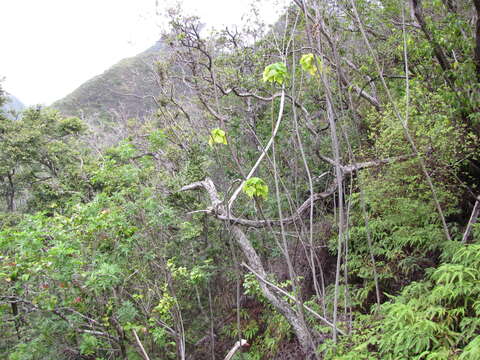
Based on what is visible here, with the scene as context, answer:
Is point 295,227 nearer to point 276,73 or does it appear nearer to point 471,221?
point 276,73

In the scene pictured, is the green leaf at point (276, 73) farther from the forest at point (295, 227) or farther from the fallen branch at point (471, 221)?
the fallen branch at point (471, 221)

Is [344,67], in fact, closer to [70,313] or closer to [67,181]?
[70,313]

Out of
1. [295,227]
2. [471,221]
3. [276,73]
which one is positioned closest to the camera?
[276,73]

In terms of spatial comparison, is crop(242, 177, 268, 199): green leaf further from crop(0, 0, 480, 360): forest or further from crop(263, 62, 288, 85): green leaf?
crop(263, 62, 288, 85): green leaf

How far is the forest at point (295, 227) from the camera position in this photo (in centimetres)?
217

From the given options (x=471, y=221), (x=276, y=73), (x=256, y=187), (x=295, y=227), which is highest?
(x=276, y=73)

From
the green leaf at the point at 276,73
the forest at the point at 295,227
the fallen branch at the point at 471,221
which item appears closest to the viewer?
the green leaf at the point at 276,73

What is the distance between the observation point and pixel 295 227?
5.19 ft

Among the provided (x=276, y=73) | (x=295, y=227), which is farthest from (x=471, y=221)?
(x=276, y=73)

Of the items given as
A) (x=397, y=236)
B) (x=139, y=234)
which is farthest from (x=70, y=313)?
(x=397, y=236)

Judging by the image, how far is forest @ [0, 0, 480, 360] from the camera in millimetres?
2168

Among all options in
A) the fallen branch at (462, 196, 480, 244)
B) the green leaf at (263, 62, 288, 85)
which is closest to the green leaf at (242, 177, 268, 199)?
the green leaf at (263, 62, 288, 85)

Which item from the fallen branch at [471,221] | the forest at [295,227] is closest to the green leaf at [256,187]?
the forest at [295,227]

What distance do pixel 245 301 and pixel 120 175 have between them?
3.59 m
